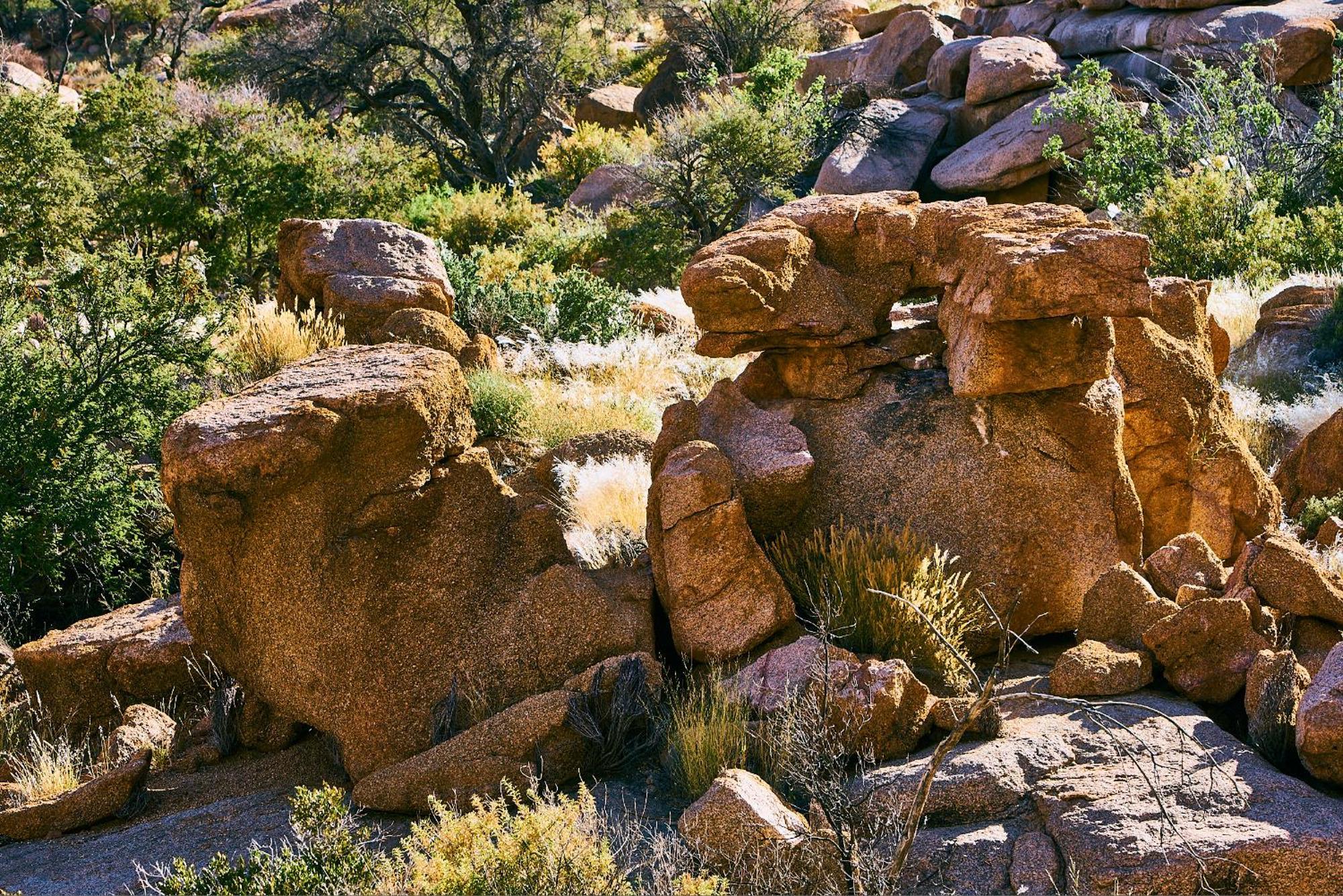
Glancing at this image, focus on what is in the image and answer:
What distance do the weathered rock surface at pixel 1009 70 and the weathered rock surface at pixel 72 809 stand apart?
2114 centimetres

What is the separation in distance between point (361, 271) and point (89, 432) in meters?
3.45

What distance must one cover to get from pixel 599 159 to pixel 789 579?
2098cm

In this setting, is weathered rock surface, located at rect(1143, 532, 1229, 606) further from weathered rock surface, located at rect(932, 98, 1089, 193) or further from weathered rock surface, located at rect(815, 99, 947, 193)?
weathered rock surface, located at rect(815, 99, 947, 193)

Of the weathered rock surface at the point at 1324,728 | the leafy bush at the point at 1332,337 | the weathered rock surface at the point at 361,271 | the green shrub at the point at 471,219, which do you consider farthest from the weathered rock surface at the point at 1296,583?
the green shrub at the point at 471,219

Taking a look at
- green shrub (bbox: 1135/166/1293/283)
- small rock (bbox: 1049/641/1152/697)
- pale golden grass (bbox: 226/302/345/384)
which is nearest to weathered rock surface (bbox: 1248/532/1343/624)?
small rock (bbox: 1049/641/1152/697)

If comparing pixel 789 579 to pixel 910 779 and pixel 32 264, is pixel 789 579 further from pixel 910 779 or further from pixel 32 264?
pixel 32 264

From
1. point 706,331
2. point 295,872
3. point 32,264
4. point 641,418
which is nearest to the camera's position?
point 295,872

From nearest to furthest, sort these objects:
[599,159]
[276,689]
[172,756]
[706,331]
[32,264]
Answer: [276,689], [172,756], [706,331], [32,264], [599,159]

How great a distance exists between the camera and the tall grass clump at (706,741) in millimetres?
5199

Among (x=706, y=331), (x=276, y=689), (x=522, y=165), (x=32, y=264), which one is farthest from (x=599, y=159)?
(x=276, y=689)

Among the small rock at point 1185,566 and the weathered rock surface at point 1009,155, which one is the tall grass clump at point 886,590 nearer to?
the small rock at point 1185,566

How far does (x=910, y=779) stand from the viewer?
494cm

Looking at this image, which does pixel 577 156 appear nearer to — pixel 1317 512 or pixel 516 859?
pixel 1317 512

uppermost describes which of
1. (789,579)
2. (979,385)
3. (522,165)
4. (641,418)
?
A: (979,385)
